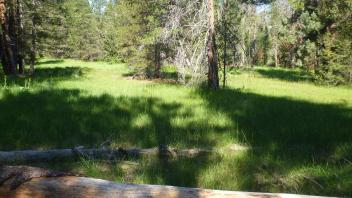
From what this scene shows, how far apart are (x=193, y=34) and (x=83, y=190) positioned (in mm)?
11586

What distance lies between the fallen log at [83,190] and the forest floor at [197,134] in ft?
5.24

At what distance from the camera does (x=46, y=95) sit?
970 centimetres

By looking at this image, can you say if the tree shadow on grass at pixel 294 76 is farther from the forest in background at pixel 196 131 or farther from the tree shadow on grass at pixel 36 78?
the forest in background at pixel 196 131

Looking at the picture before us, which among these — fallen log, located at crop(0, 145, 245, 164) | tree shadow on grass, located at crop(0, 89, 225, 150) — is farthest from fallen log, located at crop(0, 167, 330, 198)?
tree shadow on grass, located at crop(0, 89, 225, 150)

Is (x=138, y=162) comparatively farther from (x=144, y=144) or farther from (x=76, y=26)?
(x=76, y=26)

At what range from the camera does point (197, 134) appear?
6.93 meters

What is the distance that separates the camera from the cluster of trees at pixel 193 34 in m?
14.9

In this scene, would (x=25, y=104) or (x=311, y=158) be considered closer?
(x=311, y=158)

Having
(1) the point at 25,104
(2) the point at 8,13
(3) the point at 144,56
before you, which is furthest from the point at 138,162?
(3) the point at 144,56

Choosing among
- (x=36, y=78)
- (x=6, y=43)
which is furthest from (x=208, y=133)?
(x=6, y=43)

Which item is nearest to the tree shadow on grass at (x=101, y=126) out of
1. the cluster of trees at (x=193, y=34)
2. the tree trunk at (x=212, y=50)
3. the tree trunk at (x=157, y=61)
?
the tree trunk at (x=212, y=50)

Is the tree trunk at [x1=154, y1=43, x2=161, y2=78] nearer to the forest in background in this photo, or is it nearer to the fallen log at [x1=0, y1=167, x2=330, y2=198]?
the forest in background

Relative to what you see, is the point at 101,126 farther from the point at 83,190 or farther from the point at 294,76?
the point at 294,76

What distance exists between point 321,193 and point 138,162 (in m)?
2.28
